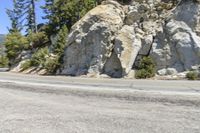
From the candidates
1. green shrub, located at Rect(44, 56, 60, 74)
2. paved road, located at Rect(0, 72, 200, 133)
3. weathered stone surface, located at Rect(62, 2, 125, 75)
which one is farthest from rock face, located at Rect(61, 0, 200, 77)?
paved road, located at Rect(0, 72, 200, 133)

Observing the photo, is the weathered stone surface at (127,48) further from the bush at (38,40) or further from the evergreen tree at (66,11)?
the bush at (38,40)

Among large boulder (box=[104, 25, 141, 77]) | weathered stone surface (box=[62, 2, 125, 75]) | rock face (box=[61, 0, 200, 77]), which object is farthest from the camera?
weathered stone surface (box=[62, 2, 125, 75])

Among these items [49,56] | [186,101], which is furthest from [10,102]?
[49,56]

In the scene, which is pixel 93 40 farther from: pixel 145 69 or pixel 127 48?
pixel 145 69

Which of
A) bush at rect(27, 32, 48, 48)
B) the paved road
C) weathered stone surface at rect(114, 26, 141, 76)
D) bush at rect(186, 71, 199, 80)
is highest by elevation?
bush at rect(27, 32, 48, 48)

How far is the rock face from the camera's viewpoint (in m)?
27.7

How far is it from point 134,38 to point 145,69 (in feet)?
12.2

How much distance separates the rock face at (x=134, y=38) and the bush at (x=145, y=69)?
26.6 inches

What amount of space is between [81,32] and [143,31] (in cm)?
688

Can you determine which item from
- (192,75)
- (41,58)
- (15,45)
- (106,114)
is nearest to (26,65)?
(41,58)

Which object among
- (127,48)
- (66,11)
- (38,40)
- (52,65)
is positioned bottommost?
(52,65)

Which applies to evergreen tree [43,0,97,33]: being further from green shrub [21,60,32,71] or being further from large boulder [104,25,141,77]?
large boulder [104,25,141,77]

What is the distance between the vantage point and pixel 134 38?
1176 inches

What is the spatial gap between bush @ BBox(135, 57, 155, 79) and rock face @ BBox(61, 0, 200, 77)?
2.22ft
